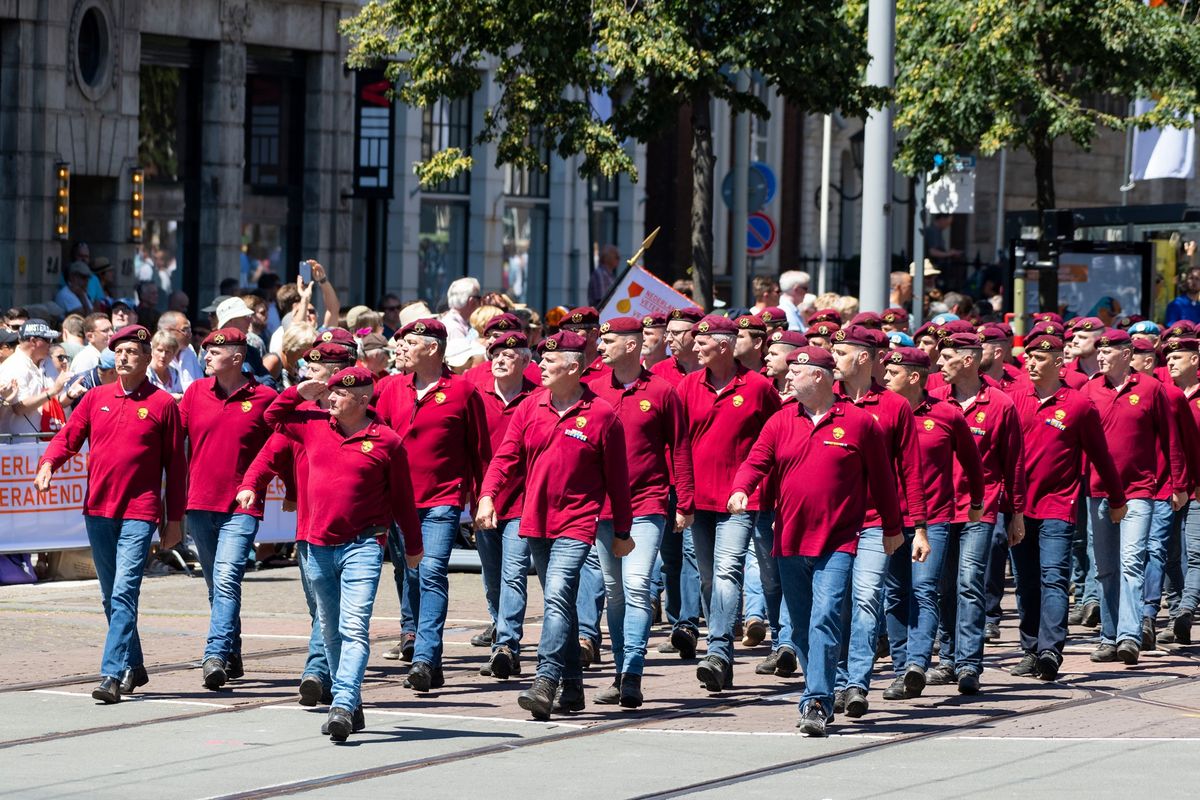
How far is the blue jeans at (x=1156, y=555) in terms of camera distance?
14.8m

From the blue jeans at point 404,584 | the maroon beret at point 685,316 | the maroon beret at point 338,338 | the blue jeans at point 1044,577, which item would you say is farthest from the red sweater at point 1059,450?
the maroon beret at point 338,338

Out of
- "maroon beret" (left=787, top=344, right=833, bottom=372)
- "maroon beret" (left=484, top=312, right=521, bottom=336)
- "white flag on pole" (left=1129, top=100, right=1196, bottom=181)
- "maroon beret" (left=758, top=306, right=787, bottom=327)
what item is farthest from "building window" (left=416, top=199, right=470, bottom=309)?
"maroon beret" (left=787, top=344, right=833, bottom=372)

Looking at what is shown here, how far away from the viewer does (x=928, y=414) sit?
12.6 meters

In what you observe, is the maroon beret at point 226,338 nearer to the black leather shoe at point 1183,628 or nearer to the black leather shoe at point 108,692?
the black leather shoe at point 108,692

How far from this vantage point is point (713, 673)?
489 inches

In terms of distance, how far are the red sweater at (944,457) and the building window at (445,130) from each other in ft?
66.8

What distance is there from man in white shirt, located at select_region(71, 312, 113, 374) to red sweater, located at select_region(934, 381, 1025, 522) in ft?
22.1

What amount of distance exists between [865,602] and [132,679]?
3687 mm

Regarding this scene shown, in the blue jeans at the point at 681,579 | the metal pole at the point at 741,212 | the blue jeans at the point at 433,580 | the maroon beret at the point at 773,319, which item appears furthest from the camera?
the metal pole at the point at 741,212

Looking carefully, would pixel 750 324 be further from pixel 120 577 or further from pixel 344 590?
pixel 120 577

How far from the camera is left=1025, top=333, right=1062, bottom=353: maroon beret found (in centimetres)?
1377

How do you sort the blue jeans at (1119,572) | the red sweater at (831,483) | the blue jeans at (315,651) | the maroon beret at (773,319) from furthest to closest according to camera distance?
1. the maroon beret at (773,319)
2. the blue jeans at (1119,572)
3. the blue jeans at (315,651)
4. the red sweater at (831,483)

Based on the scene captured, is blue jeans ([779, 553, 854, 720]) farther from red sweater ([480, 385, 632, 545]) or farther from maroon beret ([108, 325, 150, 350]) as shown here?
maroon beret ([108, 325, 150, 350])

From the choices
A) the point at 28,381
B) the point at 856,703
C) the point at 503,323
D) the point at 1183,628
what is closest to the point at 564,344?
the point at 503,323
